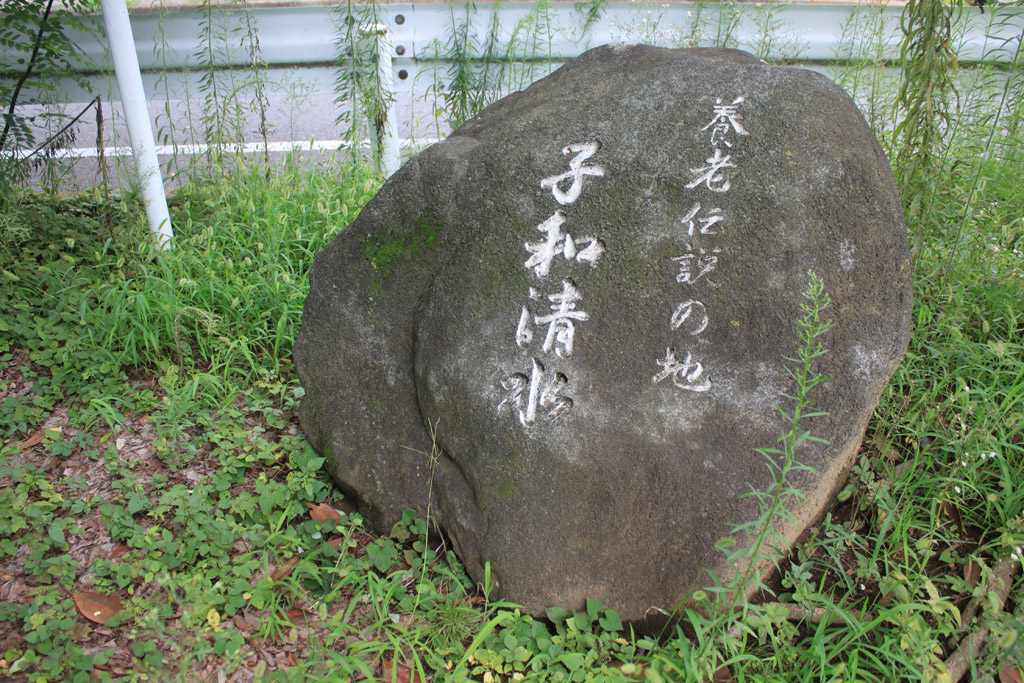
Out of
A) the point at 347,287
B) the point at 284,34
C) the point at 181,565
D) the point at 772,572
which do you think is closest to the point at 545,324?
the point at 347,287

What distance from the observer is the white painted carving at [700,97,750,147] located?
7.79 ft

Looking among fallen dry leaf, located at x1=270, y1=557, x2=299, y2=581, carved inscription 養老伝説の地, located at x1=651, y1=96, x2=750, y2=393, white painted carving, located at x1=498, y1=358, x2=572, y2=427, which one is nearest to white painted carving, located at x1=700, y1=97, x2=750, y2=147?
carved inscription 養老伝説の地, located at x1=651, y1=96, x2=750, y2=393

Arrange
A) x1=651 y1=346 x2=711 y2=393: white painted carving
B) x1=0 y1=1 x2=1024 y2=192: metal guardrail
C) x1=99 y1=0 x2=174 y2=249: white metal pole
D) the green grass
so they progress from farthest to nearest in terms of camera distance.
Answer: x1=0 y1=1 x2=1024 y2=192: metal guardrail < x1=99 y1=0 x2=174 y2=249: white metal pole < x1=651 y1=346 x2=711 y2=393: white painted carving < the green grass

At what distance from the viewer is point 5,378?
3.29m

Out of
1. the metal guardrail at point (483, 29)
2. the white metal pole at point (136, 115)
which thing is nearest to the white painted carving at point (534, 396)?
the white metal pole at point (136, 115)

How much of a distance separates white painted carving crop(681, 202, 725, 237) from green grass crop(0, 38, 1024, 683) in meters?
0.51

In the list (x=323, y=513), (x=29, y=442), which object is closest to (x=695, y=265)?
(x=323, y=513)

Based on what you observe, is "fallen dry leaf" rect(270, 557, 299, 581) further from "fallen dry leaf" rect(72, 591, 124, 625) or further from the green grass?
"fallen dry leaf" rect(72, 591, 124, 625)

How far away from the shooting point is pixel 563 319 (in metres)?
2.39

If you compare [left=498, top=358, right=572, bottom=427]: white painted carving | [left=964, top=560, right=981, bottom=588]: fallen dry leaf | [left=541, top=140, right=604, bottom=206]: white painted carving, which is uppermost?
[left=541, top=140, right=604, bottom=206]: white painted carving

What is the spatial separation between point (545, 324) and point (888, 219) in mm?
1159

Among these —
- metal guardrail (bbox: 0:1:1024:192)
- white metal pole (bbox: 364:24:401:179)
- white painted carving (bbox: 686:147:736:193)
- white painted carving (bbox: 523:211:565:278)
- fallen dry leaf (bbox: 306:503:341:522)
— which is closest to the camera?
white painted carving (bbox: 686:147:736:193)

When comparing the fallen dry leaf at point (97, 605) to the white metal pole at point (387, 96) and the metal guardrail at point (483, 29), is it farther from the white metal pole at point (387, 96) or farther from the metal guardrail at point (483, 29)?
the metal guardrail at point (483, 29)

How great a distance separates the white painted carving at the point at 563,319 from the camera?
2.37 metres
